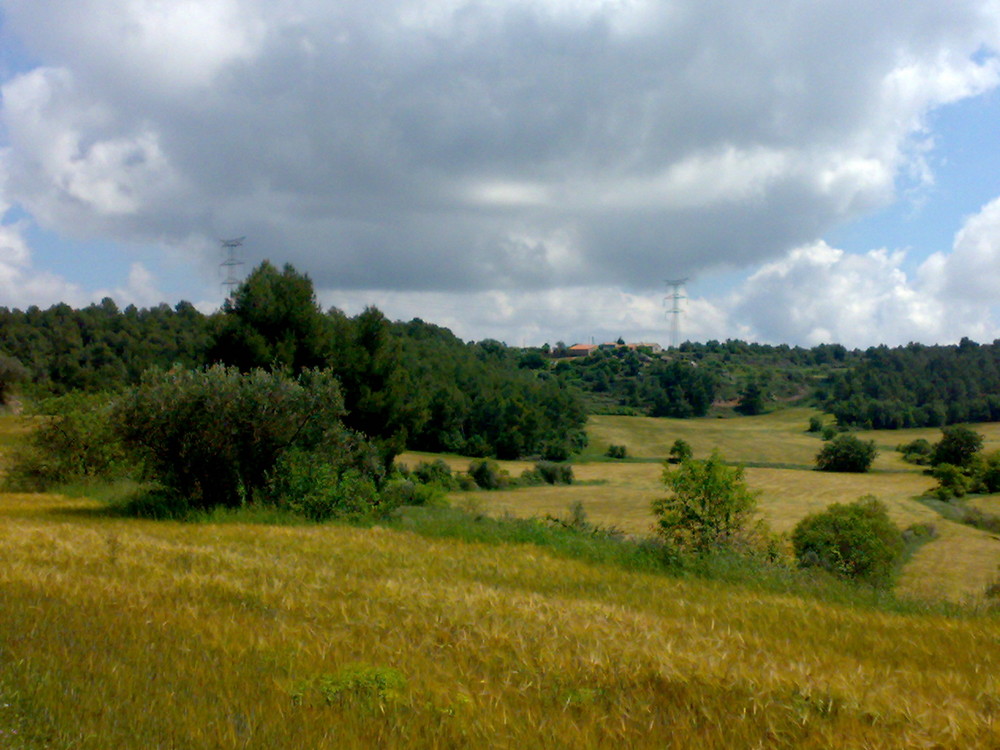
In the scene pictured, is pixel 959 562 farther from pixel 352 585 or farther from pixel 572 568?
pixel 352 585

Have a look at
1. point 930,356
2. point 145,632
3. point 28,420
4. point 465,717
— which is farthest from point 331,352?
point 930,356

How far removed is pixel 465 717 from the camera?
4816 millimetres

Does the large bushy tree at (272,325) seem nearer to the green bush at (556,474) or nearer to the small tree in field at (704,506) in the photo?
the small tree in field at (704,506)

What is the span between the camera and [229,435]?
17.1 m

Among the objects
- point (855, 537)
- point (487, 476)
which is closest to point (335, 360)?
point (855, 537)

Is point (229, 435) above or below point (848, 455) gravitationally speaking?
above

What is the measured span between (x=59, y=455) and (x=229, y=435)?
11.2m

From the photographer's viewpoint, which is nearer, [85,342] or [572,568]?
[572,568]

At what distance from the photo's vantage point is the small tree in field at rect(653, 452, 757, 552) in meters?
12.9

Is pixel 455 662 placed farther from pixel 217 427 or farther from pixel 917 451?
pixel 917 451

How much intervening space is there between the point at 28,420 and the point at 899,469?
92.0 m

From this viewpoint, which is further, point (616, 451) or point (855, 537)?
point (616, 451)

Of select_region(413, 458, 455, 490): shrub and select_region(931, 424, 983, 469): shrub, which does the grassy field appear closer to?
select_region(931, 424, 983, 469): shrub

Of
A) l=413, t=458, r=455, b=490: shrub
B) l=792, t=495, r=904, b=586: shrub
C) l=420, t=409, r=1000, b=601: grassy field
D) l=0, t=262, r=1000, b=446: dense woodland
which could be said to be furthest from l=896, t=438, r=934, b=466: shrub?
l=792, t=495, r=904, b=586: shrub
